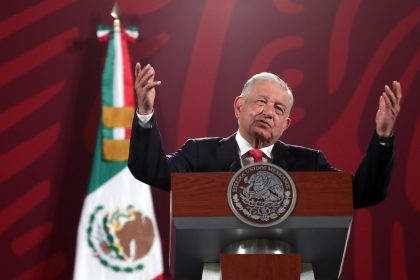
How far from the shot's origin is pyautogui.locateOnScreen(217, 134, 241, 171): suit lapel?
8.29 feet

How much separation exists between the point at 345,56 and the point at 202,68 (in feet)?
3.04

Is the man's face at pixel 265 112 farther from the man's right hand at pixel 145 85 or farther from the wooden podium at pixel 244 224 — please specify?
the wooden podium at pixel 244 224

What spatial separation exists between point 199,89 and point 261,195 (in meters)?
2.81

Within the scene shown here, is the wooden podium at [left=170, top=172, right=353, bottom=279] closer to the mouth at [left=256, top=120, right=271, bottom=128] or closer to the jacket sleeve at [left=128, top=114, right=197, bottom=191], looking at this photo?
the jacket sleeve at [left=128, top=114, right=197, bottom=191]

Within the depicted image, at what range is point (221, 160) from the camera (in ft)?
8.39

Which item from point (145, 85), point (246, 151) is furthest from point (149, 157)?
point (246, 151)

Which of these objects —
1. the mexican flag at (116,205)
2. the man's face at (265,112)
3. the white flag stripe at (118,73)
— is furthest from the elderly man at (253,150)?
the white flag stripe at (118,73)

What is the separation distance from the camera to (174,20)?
15.7 ft

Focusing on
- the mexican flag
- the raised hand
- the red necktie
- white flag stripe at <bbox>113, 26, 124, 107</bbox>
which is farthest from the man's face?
white flag stripe at <bbox>113, 26, 124, 107</bbox>

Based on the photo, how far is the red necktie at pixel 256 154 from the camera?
7.93ft

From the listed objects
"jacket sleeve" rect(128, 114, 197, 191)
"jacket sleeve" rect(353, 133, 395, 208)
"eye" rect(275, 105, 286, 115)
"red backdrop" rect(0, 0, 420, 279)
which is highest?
"red backdrop" rect(0, 0, 420, 279)

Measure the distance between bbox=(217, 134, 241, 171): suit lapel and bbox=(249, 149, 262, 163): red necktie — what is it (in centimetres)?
8

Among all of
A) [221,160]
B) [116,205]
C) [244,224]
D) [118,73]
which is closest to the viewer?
[244,224]

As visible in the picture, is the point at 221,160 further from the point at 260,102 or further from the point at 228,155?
the point at 260,102
